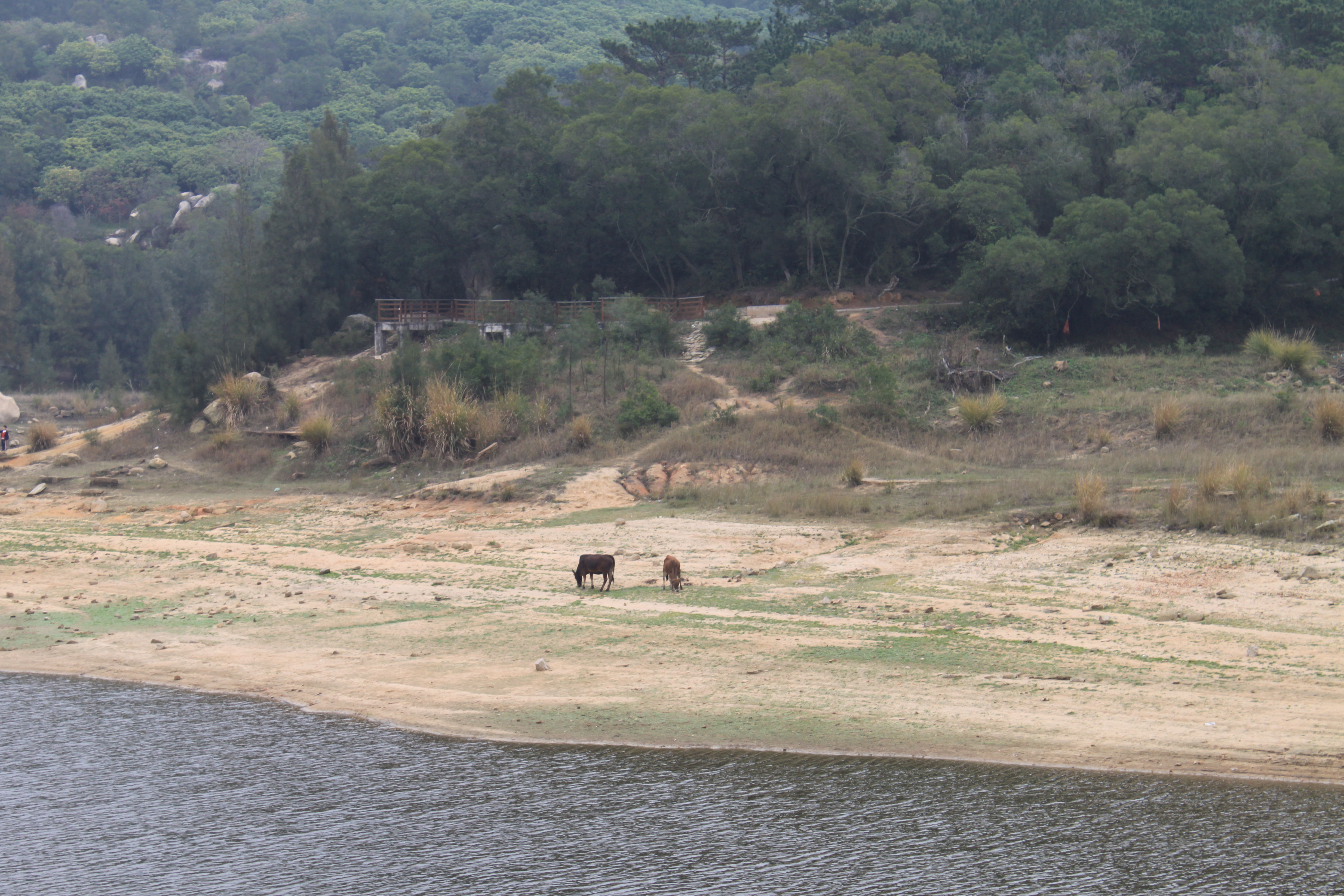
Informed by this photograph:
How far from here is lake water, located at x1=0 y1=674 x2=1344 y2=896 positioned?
8.60m

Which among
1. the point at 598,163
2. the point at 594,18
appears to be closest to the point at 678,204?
the point at 598,163

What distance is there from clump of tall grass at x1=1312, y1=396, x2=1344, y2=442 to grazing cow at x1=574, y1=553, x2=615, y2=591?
48.5 feet

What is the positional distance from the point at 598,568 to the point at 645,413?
1255 centimetres

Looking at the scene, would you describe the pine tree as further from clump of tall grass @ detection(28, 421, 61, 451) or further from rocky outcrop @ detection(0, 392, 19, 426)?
rocky outcrop @ detection(0, 392, 19, 426)

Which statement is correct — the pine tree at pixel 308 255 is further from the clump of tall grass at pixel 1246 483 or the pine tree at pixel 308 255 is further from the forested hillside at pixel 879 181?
the clump of tall grass at pixel 1246 483

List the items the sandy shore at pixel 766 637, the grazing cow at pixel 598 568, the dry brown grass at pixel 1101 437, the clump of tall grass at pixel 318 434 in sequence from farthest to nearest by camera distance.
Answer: the clump of tall grass at pixel 318 434, the dry brown grass at pixel 1101 437, the grazing cow at pixel 598 568, the sandy shore at pixel 766 637

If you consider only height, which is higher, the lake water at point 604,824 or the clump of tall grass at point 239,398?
the clump of tall grass at point 239,398

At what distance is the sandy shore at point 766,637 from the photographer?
1094 cm

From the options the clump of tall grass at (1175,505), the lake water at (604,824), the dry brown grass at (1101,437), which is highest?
the dry brown grass at (1101,437)

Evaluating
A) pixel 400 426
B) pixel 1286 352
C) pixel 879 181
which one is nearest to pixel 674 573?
pixel 400 426

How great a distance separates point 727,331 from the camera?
36.4 metres

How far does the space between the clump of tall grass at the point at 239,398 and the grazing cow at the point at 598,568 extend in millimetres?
21854

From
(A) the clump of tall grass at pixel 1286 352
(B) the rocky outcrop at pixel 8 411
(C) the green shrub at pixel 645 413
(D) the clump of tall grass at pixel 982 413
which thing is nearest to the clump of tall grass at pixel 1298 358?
(A) the clump of tall grass at pixel 1286 352

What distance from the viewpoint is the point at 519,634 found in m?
14.6
